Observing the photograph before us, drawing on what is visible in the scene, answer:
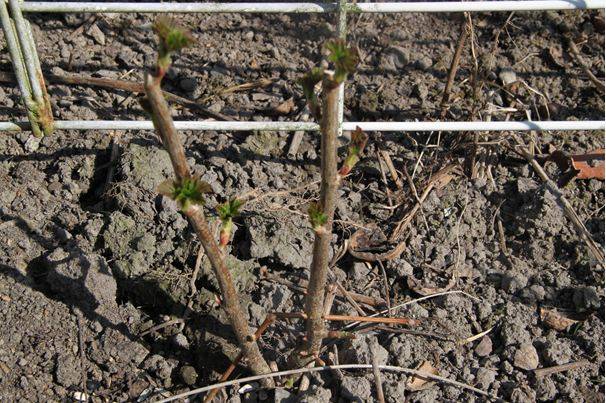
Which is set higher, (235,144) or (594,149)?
(235,144)

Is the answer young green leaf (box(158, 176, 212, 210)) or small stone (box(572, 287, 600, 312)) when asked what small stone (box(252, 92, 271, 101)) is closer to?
small stone (box(572, 287, 600, 312))

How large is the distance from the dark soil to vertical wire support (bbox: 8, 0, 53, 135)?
0.64 feet

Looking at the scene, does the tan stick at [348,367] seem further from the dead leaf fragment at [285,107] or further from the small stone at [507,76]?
the small stone at [507,76]

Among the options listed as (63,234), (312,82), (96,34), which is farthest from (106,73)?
(312,82)

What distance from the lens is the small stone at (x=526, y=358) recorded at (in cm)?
276

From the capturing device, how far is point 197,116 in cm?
351

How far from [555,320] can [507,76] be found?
1427mm

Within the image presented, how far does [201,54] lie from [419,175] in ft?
4.14

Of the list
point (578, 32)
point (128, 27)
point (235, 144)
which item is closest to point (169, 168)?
point (235, 144)

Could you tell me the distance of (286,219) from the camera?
3078mm

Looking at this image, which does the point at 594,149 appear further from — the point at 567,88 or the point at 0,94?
the point at 0,94

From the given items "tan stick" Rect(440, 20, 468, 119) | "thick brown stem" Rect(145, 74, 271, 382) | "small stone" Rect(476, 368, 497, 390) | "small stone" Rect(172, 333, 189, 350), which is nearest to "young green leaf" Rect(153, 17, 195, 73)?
"thick brown stem" Rect(145, 74, 271, 382)

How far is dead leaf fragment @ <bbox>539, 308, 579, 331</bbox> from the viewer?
290 cm

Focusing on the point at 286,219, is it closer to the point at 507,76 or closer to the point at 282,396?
the point at 282,396
